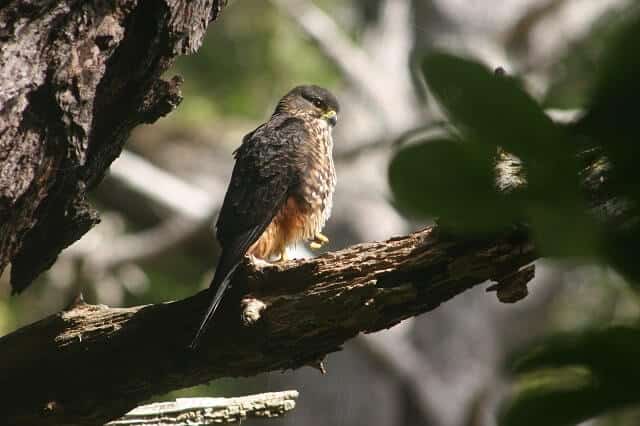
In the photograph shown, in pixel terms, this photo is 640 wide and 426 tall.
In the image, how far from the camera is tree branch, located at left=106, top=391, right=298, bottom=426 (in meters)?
2.72

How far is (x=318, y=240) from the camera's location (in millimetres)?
4020

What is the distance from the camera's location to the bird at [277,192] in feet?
11.2

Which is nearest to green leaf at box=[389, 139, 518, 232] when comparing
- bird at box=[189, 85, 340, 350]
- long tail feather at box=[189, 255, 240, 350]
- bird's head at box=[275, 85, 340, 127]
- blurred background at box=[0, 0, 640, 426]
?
long tail feather at box=[189, 255, 240, 350]

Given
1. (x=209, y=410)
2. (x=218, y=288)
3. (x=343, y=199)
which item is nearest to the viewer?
(x=218, y=288)

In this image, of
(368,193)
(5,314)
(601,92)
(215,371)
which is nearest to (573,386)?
(601,92)

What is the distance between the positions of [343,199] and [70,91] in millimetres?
6773

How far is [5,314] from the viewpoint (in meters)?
7.11

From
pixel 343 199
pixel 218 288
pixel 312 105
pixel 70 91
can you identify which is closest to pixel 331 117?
pixel 312 105

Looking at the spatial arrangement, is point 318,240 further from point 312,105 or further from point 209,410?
point 209,410

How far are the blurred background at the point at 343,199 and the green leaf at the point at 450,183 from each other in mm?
5730

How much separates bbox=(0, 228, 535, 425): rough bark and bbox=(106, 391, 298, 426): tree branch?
0.77ft

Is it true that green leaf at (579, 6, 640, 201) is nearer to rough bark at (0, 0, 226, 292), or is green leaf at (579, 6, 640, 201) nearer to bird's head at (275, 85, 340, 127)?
rough bark at (0, 0, 226, 292)

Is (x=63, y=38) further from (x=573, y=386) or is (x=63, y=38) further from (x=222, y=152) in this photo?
(x=222, y=152)

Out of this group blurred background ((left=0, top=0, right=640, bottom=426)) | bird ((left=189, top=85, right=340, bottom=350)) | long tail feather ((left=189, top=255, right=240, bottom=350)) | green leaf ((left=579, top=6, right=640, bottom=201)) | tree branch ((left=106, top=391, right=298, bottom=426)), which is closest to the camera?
green leaf ((left=579, top=6, right=640, bottom=201))
